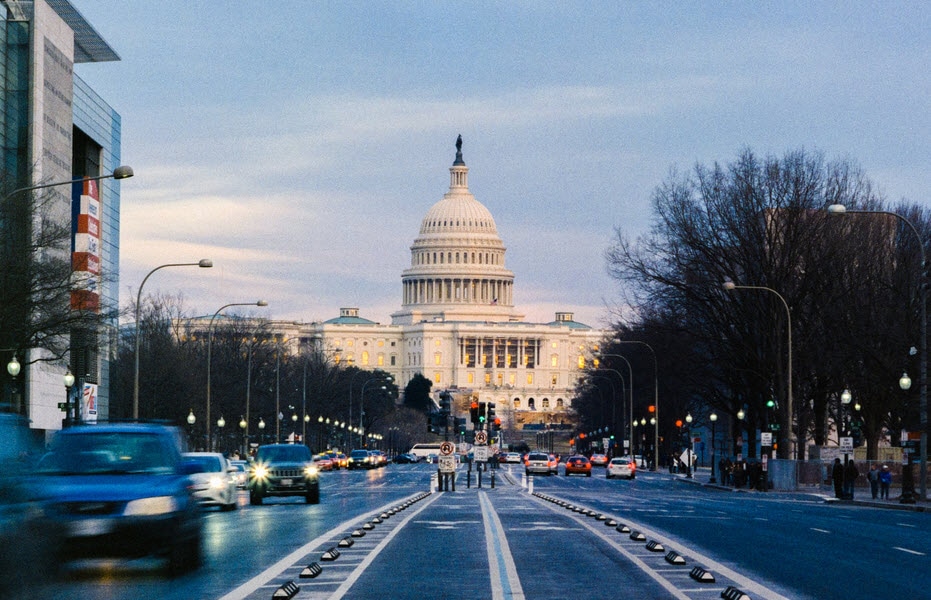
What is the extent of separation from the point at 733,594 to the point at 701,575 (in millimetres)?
2590

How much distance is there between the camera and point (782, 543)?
27.4m

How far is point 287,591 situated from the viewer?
16562mm

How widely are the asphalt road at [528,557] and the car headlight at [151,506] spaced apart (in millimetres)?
804

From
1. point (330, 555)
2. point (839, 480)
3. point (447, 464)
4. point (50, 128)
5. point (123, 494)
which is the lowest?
point (839, 480)

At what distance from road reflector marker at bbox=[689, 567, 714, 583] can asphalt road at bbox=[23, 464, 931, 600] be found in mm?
48

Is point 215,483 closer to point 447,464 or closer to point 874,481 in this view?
point 447,464

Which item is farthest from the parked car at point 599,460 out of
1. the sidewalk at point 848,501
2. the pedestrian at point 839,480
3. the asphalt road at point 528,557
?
the asphalt road at point 528,557

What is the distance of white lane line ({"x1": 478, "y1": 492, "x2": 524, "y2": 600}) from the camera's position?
17.5 metres

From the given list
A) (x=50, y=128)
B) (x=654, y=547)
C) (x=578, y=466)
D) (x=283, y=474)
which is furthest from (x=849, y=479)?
(x=50, y=128)

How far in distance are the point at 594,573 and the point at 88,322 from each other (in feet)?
124

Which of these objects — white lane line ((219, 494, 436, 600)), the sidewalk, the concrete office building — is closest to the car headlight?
white lane line ((219, 494, 436, 600))

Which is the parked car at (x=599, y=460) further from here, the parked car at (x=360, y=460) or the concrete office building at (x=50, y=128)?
the concrete office building at (x=50, y=128)

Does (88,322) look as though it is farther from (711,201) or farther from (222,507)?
(711,201)

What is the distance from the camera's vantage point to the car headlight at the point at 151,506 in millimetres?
18156
